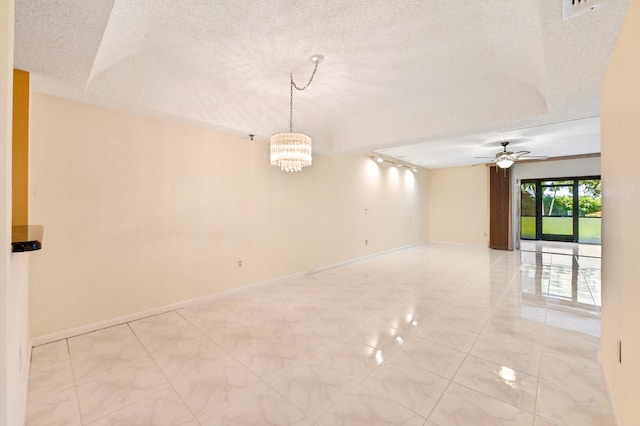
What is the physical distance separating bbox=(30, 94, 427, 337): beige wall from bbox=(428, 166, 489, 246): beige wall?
5831 mm

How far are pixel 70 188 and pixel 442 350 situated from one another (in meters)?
3.83

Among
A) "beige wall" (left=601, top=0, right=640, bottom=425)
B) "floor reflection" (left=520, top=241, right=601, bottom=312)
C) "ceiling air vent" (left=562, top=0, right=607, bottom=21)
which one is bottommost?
Result: "floor reflection" (left=520, top=241, right=601, bottom=312)

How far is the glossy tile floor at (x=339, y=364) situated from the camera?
1.66 meters

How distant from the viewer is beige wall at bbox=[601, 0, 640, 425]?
1280 mm

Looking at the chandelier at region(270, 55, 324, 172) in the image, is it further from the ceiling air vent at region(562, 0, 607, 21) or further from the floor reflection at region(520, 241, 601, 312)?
the floor reflection at region(520, 241, 601, 312)

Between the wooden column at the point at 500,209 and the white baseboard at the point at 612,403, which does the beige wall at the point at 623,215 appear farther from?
the wooden column at the point at 500,209

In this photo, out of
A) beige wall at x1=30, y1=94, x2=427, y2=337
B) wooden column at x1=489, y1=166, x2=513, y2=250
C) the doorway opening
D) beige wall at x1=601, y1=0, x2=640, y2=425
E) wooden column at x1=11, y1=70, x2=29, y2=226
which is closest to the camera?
beige wall at x1=601, y1=0, x2=640, y2=425

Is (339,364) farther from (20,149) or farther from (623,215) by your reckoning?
(20,149)

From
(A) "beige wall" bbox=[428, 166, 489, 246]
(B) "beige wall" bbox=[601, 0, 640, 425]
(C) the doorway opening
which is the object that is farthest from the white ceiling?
(C) the doorway opening

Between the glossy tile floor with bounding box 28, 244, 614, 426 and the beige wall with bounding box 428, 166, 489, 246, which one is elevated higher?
the beige wall with bounding box 428, 166, 489, 246

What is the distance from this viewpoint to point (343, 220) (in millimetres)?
5750

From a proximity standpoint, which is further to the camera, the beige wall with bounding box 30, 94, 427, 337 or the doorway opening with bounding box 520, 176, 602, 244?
the doorway opening with bounding box 520, 176, 602, 244

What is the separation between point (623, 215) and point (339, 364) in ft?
6.82

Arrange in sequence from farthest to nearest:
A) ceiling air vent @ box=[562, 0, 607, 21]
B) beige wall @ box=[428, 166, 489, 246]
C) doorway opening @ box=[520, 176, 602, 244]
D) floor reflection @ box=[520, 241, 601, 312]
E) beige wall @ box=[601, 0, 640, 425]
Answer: beige wall @ box=[428, 166, 489, 246]
doorway opening @ box=[520, 176, 602, 244]
floor reflection @ box=[520, 241, 601, 312]
ceiling air vent @ box=[562, 0, 607, 21]
beige wall @ box=[601, 0, 640, 425]
